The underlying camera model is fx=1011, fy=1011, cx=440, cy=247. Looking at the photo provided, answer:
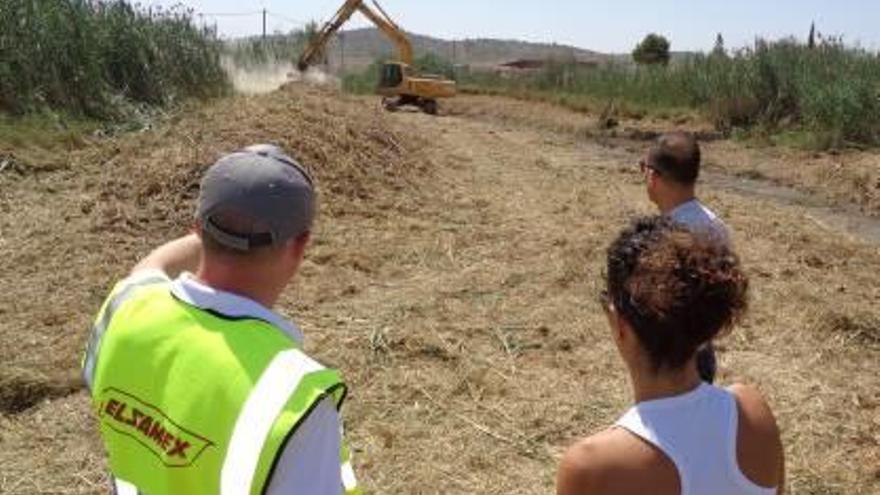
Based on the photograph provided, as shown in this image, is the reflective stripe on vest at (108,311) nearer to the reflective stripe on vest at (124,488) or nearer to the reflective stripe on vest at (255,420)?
the reflective stripe on vest at (124,488)

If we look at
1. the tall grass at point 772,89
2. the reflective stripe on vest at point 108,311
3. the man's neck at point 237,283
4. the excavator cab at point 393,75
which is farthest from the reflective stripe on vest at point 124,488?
the excavator cab at point 393,75

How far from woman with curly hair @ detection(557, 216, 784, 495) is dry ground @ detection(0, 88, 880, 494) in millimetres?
2333

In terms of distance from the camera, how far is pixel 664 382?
73.0 inches

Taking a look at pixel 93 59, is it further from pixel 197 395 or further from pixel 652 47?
pixel 652 47

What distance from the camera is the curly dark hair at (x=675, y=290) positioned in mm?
1787

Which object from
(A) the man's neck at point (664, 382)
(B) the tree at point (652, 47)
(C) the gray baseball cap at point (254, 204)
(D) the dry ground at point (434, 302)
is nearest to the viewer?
(C) the gray baseball cap at point (254, 204)

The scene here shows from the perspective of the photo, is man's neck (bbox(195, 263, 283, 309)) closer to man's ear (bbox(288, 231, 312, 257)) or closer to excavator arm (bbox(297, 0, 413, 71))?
man's ear (bbox(288, 231, 312, 257))

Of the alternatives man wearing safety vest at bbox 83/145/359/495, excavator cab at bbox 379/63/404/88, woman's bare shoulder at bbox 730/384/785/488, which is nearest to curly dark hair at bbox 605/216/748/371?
woman's bare shoulder at bbox 730/384/785/488

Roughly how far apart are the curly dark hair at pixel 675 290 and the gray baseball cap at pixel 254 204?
60cm

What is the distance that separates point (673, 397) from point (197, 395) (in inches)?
33.8

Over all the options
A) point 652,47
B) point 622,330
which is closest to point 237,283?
point 622,330

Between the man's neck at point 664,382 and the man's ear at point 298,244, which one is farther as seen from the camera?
the man's neck at point 664,382

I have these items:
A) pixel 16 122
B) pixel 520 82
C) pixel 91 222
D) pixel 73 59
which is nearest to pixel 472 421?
pixel 91 222

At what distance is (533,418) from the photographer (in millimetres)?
4770
